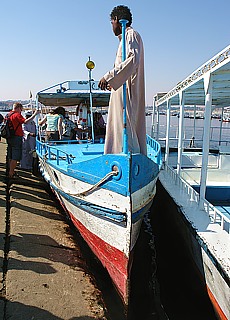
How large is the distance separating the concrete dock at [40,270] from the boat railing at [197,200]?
213 centimetres

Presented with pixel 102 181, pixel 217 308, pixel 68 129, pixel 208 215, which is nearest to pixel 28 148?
pixel 68 129

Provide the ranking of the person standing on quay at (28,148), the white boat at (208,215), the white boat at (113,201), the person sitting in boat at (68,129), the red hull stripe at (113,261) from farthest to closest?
the person standing on quay at (28,148) → the person sitting in boat at (68,129) → the red hull stripe at (113,261) → the white boat at (113,201) → the white boat at (208,215)

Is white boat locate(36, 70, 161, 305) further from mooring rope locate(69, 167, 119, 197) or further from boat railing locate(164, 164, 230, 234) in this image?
boat railing locate(164, 164, 230, 234)

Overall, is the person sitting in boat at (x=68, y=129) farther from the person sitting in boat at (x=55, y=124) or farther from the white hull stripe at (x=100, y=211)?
→ the white hull stripe at (x=100, y=211)

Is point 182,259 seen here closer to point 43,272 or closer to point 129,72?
point 43,272

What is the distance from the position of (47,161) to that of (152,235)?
Answer: 347cm

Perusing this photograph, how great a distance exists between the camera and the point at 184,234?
610 centimetres

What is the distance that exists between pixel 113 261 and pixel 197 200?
7.10 ft

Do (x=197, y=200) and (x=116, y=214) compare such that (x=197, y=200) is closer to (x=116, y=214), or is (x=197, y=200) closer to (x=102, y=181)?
(x=116, y=214)

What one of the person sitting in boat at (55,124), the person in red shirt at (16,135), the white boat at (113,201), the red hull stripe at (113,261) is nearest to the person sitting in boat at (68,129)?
the person sitting in boat at (55,124)

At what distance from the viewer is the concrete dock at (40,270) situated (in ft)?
12.7

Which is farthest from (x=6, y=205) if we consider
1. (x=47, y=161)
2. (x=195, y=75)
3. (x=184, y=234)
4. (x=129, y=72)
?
(x=195, y=75)

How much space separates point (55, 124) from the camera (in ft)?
30.9

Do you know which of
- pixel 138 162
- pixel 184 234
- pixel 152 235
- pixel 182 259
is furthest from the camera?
Answer: pixel 152 235
